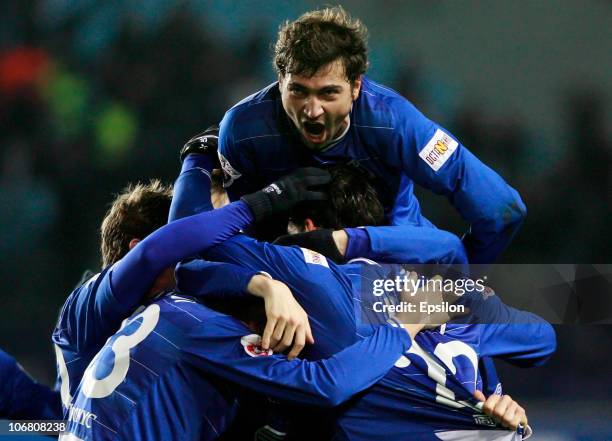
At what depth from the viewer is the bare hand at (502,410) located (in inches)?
97.6

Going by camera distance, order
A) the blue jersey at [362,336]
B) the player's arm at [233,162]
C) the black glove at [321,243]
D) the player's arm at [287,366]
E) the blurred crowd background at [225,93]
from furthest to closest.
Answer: the blurred crowd background at [225,93] → the player's arm at [233,162] → the black glove at [321,243] → the blue jersey at [362,336] → the player's arm at [287,366]

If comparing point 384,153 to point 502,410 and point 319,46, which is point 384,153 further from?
point 502,410

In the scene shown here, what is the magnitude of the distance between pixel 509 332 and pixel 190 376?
0.97 metres

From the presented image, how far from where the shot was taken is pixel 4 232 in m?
4.86

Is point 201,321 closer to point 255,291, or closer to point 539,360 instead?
point 255,291

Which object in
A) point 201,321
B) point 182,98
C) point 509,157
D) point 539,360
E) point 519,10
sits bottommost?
point 539,360

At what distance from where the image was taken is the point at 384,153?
2848 millimetres

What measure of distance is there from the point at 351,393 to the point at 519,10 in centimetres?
325

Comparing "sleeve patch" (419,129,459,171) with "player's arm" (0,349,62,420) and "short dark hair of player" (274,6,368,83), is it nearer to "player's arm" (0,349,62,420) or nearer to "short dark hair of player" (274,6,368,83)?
"short dark hair of player" (274,6,368,83)

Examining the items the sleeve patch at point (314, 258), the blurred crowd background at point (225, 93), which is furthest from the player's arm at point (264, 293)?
the blurred crowd background at point (225, 93)

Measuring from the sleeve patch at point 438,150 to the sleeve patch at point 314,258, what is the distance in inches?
19.6

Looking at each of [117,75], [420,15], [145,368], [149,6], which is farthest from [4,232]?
[145,368]

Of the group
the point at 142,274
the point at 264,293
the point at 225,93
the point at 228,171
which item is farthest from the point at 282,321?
the point at 225,93

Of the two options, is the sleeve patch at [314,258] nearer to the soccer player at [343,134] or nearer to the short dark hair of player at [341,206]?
the short dark hair of player at [341,206]
